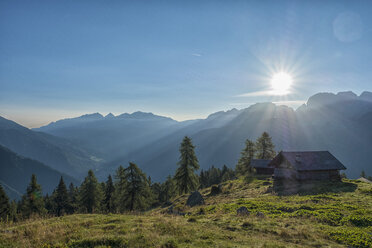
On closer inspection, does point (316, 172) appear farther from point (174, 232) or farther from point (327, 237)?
point (174, 232)

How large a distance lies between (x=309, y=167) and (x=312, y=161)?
6.96 feet

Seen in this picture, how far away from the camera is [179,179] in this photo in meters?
43.3

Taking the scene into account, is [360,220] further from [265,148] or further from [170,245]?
[265,148]

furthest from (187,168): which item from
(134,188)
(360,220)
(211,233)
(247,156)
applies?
(211,233)

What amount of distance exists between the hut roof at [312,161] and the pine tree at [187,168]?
18585mm

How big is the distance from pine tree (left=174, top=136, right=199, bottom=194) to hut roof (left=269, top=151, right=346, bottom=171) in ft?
61.0

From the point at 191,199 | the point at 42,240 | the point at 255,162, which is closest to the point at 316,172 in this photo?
the point at 255,162

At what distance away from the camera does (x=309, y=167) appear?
3356 centimetres

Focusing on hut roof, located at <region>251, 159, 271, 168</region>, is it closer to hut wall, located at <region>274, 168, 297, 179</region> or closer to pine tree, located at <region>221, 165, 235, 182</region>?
hut wall, located at <region>274, 168, 297, 179</region>

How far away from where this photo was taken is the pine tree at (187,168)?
42.4 metres

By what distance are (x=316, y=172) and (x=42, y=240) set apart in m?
39.3

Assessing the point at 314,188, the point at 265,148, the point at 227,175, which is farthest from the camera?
the point at 227,175

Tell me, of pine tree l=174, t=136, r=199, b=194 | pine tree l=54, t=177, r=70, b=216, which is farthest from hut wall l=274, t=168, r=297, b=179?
pine tree l=54, t=177, r=70, b=216

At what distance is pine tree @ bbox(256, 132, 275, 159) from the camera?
189 ft
